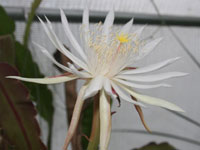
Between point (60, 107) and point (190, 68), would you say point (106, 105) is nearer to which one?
point (60, 107)

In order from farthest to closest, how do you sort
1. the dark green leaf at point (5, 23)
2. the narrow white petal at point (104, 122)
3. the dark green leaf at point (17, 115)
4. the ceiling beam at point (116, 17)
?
the ceiling beam at point (116, 17) → the dark green leaf at point (5, 23) → the dark green leaf at point (17, 115) → the narrow white petal at point (104, 122)

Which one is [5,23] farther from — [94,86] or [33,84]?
[94,86]

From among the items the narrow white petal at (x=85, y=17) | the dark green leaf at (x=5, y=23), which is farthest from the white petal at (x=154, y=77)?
the dark green leaf at (x=5, y=23)

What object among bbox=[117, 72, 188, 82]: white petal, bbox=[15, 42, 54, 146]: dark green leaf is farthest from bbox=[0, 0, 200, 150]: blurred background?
bbox=[117, 72, 188, 82]: white petal

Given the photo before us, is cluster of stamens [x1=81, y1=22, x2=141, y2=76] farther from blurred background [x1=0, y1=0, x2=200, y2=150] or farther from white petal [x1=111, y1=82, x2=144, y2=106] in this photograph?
blurred background [x1=0, y1=0, x2=200, y2=150]

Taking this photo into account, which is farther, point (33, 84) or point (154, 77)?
point (33, 84)

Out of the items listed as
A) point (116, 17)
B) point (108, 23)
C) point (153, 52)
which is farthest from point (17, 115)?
point (153, 52)

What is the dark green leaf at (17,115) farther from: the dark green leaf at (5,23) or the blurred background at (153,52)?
the blurred background at (153,52)

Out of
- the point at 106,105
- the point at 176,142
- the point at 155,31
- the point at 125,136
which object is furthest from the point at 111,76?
the point at 176,142
